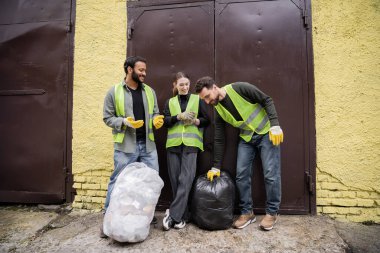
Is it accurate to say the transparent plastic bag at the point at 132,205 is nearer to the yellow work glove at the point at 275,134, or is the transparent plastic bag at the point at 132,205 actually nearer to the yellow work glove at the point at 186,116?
the yellow work glove at the point at 186,116

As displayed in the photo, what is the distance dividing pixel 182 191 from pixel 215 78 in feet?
4.82

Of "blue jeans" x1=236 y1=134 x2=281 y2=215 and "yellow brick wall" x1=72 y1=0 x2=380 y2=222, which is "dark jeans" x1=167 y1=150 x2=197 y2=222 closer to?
"blue jeans" x1=236 y1=134 x2=281 y2=215

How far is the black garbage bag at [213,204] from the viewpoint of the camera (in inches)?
112

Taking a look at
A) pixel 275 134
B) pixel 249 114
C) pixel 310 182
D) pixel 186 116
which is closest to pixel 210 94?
pixel 186 116

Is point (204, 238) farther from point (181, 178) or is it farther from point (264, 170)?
point (264, 170)

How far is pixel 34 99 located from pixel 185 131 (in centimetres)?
238

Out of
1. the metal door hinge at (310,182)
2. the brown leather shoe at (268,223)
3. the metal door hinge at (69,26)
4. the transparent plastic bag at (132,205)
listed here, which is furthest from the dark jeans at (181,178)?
→ the metal door hinge at (69,26)

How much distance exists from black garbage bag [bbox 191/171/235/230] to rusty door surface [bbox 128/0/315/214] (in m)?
0.47

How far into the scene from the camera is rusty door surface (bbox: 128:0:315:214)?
3242 millimetres

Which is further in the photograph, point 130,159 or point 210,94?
point 130,159

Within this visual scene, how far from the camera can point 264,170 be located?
292cm

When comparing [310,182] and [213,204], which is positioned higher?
[310,182]

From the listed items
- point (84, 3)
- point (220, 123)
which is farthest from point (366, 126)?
point (84, 3)

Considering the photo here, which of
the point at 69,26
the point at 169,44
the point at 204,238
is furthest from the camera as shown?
the point at 69,26
